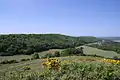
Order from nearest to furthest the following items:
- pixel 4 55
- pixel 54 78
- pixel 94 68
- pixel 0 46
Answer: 1. pixel 54 78
2. pixel 94 68
3. pixel 4 55
4. pixel 0 46

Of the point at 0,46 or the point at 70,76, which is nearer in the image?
the point at 70,76

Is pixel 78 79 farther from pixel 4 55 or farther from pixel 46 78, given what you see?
pixel 4 55

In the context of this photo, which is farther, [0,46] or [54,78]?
[0,46]

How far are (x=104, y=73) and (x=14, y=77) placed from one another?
3.97m

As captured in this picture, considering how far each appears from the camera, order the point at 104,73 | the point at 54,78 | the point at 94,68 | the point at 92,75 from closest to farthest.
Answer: the point at 54,78 → the point at 92,75 → the point at 104,73 → the point at 94,68

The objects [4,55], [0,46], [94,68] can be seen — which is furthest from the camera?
[0,46]

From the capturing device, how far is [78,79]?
7.59 metres

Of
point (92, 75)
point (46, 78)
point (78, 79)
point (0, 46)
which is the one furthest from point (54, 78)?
point (0, 46)

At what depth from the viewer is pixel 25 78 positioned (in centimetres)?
735

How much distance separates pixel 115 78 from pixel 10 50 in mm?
64928

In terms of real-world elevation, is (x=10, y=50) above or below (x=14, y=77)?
below

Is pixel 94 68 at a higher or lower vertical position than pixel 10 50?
higher

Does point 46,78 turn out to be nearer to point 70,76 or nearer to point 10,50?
point 70,76

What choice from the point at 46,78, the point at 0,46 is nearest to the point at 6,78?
the point at 46,78
